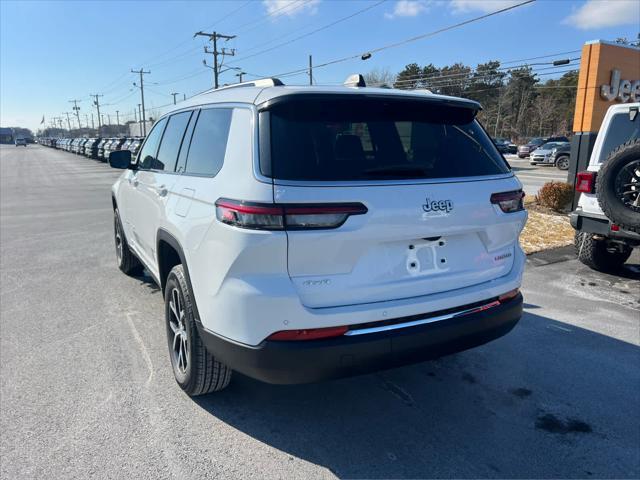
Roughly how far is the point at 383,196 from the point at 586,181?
4.46 m

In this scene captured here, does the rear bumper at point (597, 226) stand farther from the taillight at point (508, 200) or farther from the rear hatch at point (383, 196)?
the rear hatch at point (383, 196)

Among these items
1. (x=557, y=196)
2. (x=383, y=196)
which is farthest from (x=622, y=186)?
(x=557, y=196)

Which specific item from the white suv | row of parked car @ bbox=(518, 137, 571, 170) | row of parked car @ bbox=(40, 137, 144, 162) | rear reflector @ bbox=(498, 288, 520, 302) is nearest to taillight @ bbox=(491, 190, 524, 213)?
the white suv

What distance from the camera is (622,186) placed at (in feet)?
16.9

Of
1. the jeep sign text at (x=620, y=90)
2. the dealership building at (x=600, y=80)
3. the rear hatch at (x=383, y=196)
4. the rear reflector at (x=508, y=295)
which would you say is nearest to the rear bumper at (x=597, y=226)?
the rear reflector at (x=508, y=295)

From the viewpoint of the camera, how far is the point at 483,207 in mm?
2695

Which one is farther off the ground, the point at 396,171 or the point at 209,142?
the point at 209,142

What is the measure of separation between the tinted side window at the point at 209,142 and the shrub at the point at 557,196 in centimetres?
944

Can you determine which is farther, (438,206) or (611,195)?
(611,195)

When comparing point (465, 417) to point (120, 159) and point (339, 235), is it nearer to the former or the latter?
point (339, 235)

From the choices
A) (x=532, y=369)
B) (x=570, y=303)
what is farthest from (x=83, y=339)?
(x=570, y=303)

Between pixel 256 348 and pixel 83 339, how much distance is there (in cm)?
245

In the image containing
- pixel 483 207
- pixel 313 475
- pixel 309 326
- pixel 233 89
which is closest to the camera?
pixel 309 326

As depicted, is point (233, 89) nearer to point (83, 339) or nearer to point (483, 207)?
point (483, 207)
